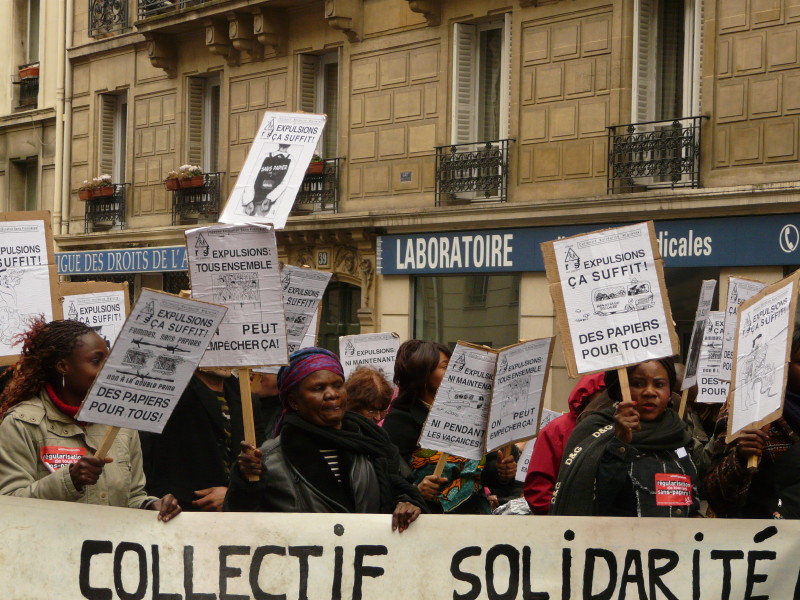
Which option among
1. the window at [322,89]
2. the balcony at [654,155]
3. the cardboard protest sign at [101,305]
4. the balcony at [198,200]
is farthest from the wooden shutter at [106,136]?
the cardboard protest sign at [101,305]

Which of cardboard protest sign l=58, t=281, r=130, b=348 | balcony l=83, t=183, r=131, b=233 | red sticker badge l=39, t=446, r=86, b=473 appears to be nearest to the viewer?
red sticker badge l=39, t=446, r=86, b=473

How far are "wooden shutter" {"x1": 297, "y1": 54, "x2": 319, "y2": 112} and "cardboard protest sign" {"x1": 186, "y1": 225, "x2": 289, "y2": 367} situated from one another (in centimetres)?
1593

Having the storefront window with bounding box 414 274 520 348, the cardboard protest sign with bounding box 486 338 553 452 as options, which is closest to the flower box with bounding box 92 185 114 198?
the storefront window with bounding box 414 274 520 348

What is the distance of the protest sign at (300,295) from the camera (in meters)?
8.13

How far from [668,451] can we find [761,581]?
619 mm

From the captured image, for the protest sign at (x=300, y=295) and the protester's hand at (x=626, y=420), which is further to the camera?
the protest sign at (x=300, y=295)

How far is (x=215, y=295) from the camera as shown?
5699 millimetres

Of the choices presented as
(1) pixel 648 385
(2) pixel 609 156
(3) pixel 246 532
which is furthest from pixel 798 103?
(3) pixel 246 532

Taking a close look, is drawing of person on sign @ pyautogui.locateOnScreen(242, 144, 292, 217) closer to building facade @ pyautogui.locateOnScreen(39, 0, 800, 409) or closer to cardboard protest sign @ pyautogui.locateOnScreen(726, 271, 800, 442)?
cardboard protest sign @ pyautogui.locateOnScreen(726, 271, 800, 442)

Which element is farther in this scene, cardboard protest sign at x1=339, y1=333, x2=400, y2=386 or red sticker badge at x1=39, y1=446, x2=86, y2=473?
cardboard protest sign at x1=339, y1=333, x2=400, y2=386

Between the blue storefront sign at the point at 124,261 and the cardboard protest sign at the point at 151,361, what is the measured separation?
1720 cm

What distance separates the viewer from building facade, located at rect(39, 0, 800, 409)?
15.8 meters

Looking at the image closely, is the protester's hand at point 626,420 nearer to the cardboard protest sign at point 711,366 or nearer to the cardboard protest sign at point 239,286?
the cardboard protest sign at point 239,286

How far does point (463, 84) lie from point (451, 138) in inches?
29.2
